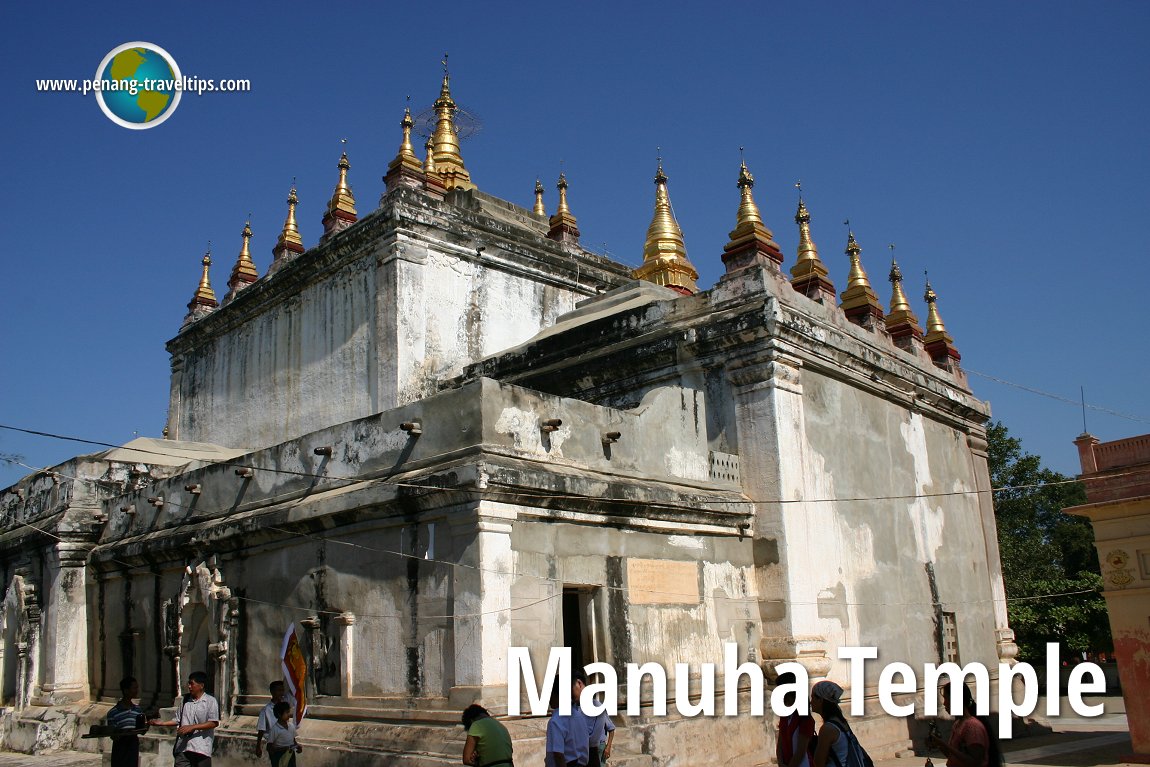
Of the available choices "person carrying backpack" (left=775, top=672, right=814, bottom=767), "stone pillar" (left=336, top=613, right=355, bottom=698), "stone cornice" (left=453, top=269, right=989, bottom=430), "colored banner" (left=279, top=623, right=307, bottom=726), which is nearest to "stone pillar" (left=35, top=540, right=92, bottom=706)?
"colored banner" (left=279, top=623, right=307, bottom=726)

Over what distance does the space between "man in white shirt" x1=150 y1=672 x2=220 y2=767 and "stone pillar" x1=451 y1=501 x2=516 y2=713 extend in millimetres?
2201

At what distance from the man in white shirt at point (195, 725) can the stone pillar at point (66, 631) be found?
7.97 m

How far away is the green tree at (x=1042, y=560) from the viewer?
1101 inches

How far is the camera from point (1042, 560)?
109 ft

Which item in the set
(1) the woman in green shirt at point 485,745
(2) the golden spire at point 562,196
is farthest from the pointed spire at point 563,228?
(1) the woman in green shirt at point 485,745

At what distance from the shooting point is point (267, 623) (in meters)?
12.3

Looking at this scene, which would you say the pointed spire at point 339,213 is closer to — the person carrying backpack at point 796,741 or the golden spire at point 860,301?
the golden spire at point 860,301

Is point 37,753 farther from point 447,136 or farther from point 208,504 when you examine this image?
point 447,136

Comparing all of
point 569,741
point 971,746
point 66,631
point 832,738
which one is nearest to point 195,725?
point 569,741

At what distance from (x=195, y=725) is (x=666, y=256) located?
14178 millimetres

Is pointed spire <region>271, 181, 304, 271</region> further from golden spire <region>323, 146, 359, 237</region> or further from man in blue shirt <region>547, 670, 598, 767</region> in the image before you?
man in blue shirt <region>547, 670, 598, 767</region>

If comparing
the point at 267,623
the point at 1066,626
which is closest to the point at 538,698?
the point at 267,623

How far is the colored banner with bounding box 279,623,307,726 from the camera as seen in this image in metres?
11.2

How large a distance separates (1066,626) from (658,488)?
21.5m
